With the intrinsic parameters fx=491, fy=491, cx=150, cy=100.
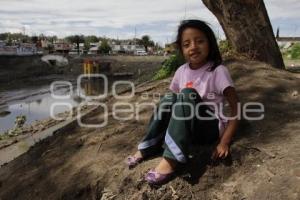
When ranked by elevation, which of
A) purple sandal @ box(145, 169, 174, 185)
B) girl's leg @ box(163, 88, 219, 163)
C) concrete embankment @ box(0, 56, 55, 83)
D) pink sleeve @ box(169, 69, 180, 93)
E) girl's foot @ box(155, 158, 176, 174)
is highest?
pink sleeve @ box(169, 69, 180, 93)

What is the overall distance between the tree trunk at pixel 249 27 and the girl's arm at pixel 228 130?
376cm

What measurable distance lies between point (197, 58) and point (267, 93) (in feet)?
5.55

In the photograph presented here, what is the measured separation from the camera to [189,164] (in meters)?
3.83

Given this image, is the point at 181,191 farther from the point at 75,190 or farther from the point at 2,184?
the point at 2,184

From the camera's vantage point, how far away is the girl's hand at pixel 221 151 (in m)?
3.72

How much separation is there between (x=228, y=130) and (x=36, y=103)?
20.5 metres

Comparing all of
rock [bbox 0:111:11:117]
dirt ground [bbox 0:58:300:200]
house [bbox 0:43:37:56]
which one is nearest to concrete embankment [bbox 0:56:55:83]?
house [bbox 0:43:37:56]

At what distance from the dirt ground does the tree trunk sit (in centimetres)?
97

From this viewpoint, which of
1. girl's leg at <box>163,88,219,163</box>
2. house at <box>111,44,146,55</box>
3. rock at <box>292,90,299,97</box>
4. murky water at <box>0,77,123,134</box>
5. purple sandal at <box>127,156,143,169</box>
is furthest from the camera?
house at <box>111,44,146,55</box>

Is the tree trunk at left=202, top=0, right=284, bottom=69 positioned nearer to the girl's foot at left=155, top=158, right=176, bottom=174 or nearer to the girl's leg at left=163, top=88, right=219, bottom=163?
the girl's leg at left=163, top=88, right=219, bottom=163

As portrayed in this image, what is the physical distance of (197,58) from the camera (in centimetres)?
398

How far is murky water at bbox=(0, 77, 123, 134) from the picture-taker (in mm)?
17500

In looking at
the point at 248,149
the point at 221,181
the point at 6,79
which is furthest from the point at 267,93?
the point at 6,79

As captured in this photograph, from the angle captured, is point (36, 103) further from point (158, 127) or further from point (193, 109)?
point (193, 109)
